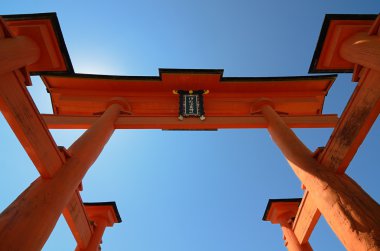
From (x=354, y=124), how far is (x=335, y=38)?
6.47 ft

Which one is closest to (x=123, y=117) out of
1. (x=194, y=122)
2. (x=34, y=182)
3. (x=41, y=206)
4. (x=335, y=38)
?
(x=194, y=122)

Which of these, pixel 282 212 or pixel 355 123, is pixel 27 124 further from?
pixel 282 212

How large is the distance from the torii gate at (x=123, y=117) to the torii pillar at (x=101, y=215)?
5 cm

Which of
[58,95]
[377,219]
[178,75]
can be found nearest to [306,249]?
[377,219]

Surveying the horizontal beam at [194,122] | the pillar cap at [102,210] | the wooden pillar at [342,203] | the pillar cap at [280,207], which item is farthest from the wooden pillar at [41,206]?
the pillar cap at [280,207]

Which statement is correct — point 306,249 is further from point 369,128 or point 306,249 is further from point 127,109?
point 127,109

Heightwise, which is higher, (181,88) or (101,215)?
(181,88)

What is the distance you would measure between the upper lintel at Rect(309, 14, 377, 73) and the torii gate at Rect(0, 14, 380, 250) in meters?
0.27

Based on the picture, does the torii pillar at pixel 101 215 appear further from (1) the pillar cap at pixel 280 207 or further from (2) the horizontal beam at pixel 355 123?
(2) the horizontal beam at pixel 355 123

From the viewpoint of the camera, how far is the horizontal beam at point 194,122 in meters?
7.75

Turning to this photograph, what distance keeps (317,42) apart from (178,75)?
4.68 meters

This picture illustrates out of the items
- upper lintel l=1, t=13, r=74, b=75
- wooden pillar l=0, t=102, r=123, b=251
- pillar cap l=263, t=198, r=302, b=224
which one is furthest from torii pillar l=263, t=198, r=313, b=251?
upper lintel l=1, t=13, r=74, b=75

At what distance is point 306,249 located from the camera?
657 cm

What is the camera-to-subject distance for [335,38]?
5.06 m
